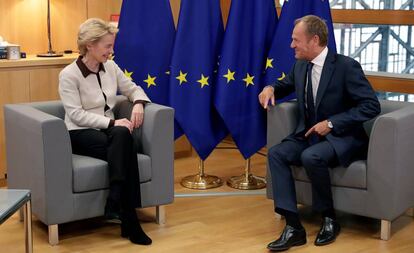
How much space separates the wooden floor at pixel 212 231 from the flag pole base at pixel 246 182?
0.68 feet

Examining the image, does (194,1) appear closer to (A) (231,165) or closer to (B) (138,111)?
(B) (138,111)

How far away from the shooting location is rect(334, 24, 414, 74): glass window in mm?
5004

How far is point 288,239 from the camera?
146 inches

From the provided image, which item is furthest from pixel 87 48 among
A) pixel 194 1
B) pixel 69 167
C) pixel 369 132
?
pixel 369 132

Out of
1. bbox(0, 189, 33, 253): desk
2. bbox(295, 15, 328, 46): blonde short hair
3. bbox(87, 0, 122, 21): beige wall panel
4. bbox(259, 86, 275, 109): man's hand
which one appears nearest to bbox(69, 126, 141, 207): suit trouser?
bbox(0, 189, 33, 253): desk

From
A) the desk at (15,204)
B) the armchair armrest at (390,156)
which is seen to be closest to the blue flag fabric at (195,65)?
the armchair armrest at (390,156)

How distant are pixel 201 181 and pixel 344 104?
134cm

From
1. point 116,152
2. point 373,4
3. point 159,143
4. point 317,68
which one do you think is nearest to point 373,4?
point 373,4

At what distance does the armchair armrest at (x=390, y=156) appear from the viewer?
3.68 m

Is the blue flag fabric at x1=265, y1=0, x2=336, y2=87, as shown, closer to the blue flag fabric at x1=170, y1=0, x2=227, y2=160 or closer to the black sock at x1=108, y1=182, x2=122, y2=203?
the blue flag fabric at x1=170, y1=0, x2=227, y2=160

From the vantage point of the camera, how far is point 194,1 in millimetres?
4594

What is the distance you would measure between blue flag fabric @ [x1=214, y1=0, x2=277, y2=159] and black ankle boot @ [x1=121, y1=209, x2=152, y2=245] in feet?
3.72

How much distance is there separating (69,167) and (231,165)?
2049 mm

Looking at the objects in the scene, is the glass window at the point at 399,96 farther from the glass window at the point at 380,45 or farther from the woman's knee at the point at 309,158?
the woman's knee at the point at 309,158
